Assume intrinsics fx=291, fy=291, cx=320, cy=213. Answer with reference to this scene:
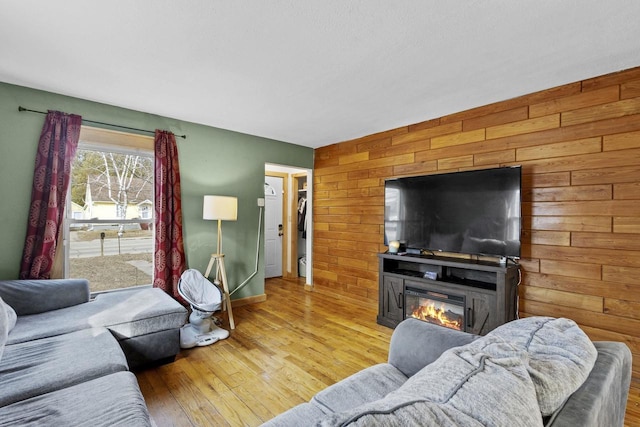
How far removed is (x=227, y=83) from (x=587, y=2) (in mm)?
2443

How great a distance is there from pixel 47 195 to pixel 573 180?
15.4 ft

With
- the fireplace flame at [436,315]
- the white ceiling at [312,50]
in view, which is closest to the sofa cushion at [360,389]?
the fireplace flame at [436,315]

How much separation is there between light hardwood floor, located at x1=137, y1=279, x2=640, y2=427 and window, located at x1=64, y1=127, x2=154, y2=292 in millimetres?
1316

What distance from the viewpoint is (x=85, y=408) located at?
1271mm

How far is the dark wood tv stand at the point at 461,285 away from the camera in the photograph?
8.49ft

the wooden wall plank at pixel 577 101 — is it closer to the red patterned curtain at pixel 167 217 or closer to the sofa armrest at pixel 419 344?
the sofa armrest at pixel 419 344

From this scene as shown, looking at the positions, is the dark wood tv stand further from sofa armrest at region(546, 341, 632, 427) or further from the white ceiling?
the white ceiling

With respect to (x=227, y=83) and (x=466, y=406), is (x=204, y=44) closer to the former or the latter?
(x=227, y=83)

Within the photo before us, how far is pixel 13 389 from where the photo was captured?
54.9 inches

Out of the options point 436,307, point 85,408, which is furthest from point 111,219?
point 436,307

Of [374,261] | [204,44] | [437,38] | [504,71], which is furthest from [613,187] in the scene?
[204,44]

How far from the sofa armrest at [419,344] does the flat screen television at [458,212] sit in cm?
156

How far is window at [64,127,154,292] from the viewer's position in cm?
301

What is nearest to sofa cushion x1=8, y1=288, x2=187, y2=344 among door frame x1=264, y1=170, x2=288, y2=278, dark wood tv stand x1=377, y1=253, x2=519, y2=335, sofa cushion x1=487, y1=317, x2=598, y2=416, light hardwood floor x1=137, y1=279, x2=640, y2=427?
light hardwood floor x1=137, y1=279, x2=640, y2=427
